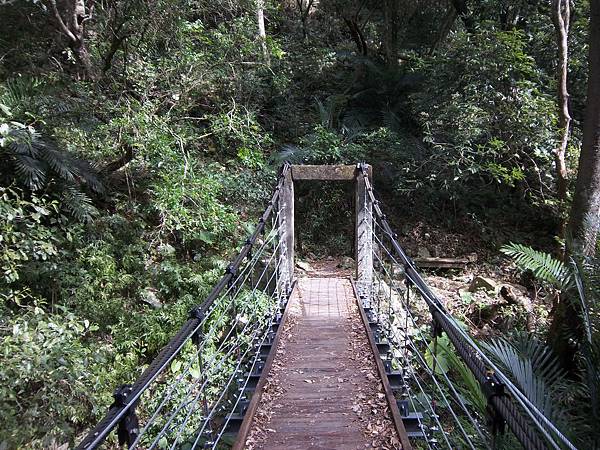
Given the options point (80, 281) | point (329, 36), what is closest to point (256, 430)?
point (80, 281)

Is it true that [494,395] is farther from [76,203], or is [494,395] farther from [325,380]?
[76,203]

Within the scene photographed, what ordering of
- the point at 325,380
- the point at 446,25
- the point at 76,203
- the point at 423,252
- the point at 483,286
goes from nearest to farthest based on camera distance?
the point at 325,380
the point at 76,203
the point at 483,286
the point at 423,252
the point at 446,25

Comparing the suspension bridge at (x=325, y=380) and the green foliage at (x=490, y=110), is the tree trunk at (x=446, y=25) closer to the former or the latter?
the green foliage at (x=490, y=110)

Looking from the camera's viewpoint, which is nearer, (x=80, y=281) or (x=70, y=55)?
(x=80, y=281)

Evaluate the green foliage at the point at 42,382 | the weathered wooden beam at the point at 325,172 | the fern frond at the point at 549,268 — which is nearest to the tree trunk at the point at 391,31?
the weathered wooden beam at the point at 325,172

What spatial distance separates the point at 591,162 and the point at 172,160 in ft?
15.3

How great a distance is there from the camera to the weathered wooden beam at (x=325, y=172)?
5508mm

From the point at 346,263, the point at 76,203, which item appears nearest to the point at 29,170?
the point at 76,203

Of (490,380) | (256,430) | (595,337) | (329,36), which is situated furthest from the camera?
(329,36)

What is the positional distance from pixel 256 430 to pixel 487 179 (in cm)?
794

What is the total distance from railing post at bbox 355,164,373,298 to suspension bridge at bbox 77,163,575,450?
0.01 m

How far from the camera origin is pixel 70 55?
5191 millimetres

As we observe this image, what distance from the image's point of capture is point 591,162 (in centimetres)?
388

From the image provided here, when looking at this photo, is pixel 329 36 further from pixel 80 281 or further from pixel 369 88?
pixel 80 281
